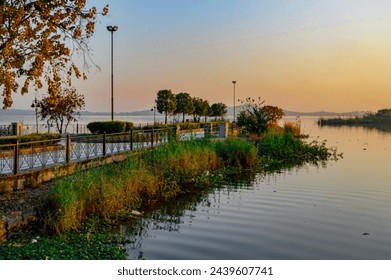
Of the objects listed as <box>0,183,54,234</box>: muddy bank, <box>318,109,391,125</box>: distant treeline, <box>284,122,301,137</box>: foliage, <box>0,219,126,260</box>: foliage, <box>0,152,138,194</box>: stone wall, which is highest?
<box>318,109,391,125</box>: distant treeline

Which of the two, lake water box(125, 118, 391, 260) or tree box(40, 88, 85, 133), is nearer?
lake water box(125, 118, 391, 260)

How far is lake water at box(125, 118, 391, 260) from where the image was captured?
419 inches

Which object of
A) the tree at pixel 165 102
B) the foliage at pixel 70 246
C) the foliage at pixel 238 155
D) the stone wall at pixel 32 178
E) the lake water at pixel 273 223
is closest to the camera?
the foliage at pixel 70 246

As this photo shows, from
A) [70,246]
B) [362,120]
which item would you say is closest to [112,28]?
[70,246]

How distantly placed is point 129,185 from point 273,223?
183 inches

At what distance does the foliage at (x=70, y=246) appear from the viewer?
876 centimetres

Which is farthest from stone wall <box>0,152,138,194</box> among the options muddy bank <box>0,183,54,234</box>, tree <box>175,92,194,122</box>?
tree <box>175,92,194,122</box>

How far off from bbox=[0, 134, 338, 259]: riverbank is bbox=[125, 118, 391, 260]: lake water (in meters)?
0.85

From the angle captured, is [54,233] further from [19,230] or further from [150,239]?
[150,239]

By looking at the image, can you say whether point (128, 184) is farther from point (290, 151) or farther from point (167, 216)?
point (290, 151)

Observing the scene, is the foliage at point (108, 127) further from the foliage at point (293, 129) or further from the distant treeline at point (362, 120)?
the distant treeline at point (362, 120)

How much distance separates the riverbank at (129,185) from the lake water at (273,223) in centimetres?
85

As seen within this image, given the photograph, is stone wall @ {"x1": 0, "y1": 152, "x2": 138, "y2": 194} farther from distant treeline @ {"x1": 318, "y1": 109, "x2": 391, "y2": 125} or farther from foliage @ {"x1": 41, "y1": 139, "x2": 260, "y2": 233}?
distant treeline @ {"x1": 318, "y1": 109, "x2": 391, "y2": 125}

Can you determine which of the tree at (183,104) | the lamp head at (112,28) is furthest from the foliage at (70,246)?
the tree at (183,104)
